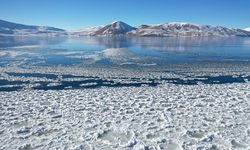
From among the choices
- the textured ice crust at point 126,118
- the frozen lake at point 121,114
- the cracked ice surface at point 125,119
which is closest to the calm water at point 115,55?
the frozen lake at point 121,114

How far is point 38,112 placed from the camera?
1152 centimetres

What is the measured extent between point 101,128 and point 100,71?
1357 centimetres

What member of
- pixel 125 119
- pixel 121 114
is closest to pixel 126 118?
pixel 125 119

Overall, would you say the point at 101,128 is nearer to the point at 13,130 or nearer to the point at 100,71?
the point at 13,130

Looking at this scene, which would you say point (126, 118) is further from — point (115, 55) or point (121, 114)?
point (115, 55)

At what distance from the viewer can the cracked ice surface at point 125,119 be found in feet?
28.6

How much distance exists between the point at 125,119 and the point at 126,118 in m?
0.12

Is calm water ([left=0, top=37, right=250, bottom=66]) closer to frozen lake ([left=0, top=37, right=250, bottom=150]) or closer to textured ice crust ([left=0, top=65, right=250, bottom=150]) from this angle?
frozen lake ([left=0, top=37, right=250, bottom=150])

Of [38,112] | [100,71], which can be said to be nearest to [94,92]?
[38,112]

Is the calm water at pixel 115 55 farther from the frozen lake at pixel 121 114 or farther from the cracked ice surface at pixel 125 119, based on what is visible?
the cracked ice surface at pixel 125 119

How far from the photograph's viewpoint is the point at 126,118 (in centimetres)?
1089

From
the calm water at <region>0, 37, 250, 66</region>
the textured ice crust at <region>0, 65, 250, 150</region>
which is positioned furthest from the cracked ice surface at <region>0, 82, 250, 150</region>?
the calm water at <region>0, 37, 250, 66</region>

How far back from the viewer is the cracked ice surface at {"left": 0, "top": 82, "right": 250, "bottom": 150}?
8.73 m

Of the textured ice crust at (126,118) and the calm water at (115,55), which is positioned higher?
the calm water at (115,55)
